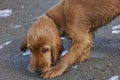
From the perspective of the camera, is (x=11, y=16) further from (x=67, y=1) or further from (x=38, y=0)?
(x=67, y=1)

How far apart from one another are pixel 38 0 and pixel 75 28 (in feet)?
15.8

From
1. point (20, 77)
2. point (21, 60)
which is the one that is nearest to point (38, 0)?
point (21, 60)

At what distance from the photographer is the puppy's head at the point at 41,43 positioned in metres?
5.23

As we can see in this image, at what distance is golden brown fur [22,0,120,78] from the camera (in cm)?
528

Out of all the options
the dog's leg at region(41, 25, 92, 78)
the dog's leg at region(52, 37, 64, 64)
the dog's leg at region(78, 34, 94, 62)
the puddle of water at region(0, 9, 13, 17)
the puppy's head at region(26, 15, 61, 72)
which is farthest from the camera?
the puddle of water at region(0, 9, 13, 17)

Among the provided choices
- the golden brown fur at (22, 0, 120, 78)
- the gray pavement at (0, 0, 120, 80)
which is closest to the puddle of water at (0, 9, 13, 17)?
the gray pavement at (0, 0, 120, 80)

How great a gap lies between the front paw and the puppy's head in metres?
0.12

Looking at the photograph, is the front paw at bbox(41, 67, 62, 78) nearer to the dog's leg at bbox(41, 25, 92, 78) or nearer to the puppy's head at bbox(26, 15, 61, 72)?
the dog's leg at bbox(41, 25, 92, 78)

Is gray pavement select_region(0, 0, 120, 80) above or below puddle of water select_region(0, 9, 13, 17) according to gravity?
above

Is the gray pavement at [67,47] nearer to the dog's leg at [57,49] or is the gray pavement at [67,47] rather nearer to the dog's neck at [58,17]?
the dog's leg at [57,49]

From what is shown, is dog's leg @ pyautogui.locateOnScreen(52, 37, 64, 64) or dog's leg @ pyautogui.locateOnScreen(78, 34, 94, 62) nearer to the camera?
dog's leg @ pyautogui.locateOnScreen(52, 37, 64, 64)

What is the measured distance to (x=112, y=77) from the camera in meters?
5.30

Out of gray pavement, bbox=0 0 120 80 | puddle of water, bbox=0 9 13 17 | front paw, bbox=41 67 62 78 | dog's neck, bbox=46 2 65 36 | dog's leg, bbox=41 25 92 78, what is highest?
dog's neck, bbox=46 2 65 36

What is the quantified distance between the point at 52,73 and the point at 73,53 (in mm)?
417
